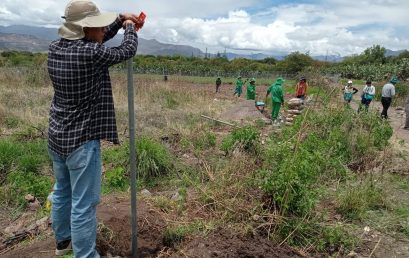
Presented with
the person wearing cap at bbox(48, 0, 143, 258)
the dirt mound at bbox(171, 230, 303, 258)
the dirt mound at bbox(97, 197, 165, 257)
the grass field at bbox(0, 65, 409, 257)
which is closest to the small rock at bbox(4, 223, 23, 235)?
the grass field at bbox(0, 65, 409, 257)

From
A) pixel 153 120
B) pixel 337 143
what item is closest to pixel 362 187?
pixel 337 143

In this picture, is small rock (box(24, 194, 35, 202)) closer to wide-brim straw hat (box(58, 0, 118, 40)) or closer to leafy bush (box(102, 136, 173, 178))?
leafy bush (box(102, 136, 173, 178))

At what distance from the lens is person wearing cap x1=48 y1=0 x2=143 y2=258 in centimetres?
232

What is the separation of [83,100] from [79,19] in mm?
502

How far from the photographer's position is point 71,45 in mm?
2334

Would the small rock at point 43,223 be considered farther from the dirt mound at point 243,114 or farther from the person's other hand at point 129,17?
the dirt mound at point 243,114

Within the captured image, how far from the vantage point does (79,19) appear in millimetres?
2334

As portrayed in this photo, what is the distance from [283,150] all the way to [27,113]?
7.00m

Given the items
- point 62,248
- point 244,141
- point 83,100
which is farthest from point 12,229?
point 244,141

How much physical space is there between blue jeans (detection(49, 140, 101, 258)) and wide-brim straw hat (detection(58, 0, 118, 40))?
703 millimetres

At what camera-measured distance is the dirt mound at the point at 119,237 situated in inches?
120

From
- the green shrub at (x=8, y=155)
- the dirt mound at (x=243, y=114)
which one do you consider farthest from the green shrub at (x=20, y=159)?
the dirt mound at (x=243, y=114)

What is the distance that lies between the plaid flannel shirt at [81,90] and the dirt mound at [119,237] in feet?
3.24

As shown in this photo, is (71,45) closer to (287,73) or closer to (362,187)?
(362,187)
